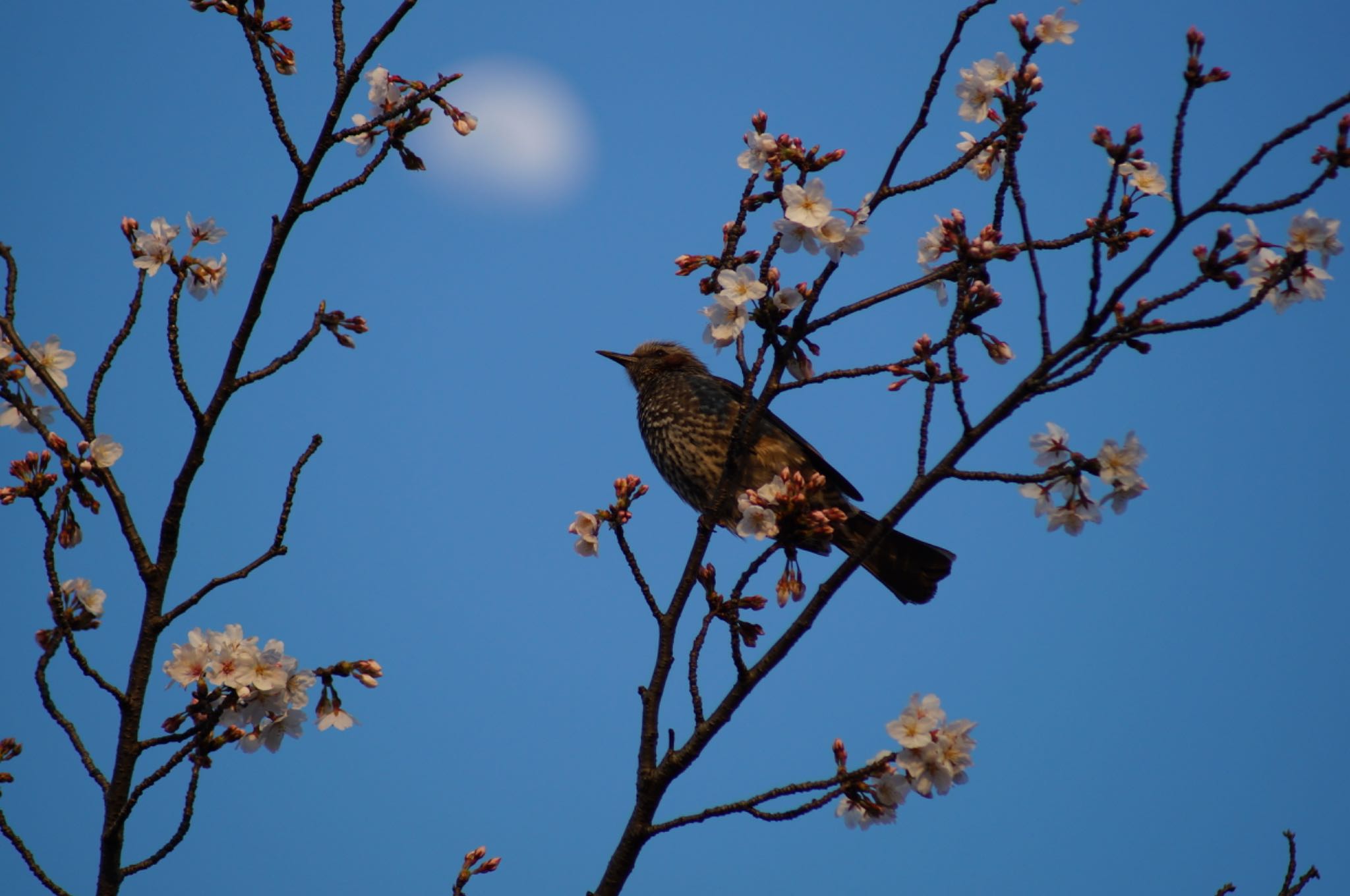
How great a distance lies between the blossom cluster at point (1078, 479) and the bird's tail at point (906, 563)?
2.23 m

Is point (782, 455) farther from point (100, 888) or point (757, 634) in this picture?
point (100, 888)

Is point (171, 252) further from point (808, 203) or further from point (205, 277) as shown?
point (808, 203)

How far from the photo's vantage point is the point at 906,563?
5250 millimetres

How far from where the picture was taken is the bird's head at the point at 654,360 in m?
7.06

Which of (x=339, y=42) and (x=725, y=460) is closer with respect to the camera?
(x=339, y=42)

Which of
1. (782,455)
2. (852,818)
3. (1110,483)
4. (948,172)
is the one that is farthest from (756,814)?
(782,455)

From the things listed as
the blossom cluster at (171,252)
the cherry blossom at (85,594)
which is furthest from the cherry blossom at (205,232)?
the cherry blossom at (85,594)

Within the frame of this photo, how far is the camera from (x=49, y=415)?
125 inches

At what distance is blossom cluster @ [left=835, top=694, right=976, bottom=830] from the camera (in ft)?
8.88

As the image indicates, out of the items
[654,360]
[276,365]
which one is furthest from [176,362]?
[654,360]

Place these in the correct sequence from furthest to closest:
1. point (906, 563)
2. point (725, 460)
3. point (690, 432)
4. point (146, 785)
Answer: point (690, 432)
point (906, 563)
point (725, 460)
point (146, 785)

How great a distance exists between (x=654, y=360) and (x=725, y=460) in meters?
2.35

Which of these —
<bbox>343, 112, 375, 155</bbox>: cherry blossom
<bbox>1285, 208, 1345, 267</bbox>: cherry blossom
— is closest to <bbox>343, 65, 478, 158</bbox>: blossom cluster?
<bbox>343, 112, 375, 155</bbox>: cherry blossom

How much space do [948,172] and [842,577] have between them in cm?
127
